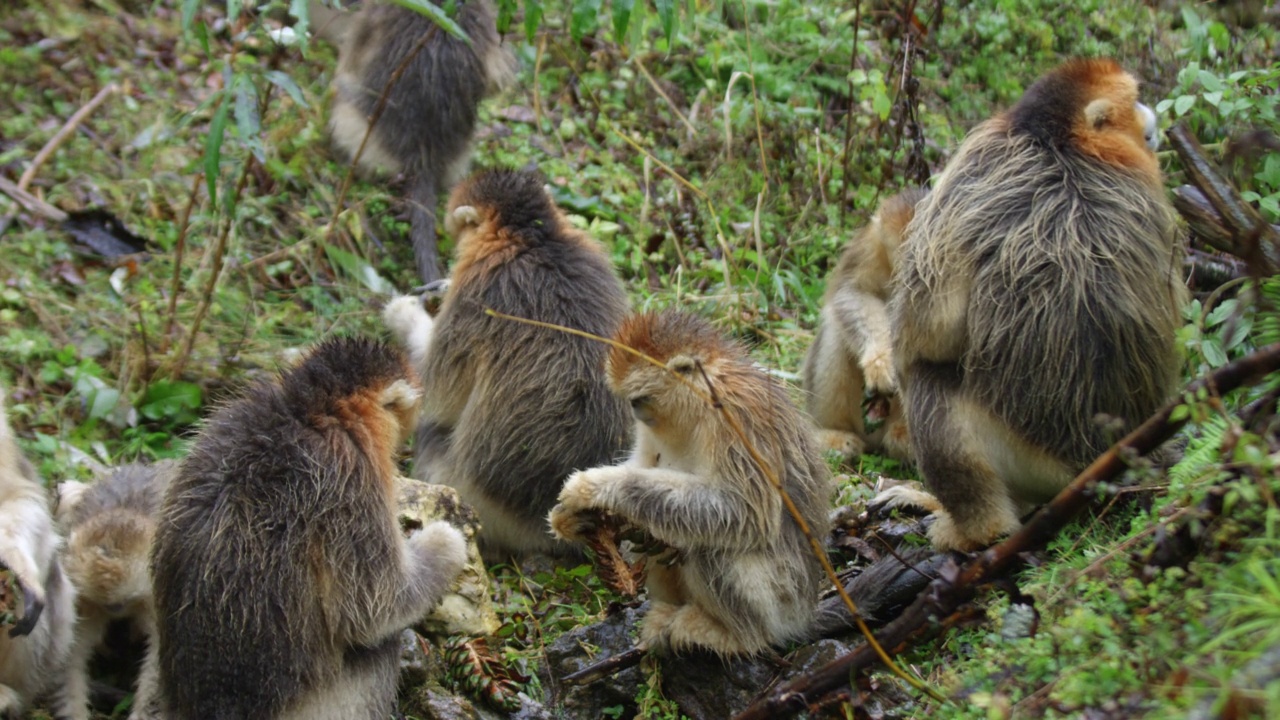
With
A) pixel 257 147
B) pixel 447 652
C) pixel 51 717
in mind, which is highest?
pixel 257 147

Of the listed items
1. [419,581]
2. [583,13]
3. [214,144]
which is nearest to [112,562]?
[419,581]

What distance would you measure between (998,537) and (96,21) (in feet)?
25.9

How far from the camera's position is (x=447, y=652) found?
471 centimetres

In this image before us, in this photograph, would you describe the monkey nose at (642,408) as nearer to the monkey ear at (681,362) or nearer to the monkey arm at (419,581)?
the monkey ear at (681,362)

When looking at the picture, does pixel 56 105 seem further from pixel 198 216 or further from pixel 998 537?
pixel 998 537

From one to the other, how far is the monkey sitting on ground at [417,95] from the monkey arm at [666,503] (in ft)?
14.3

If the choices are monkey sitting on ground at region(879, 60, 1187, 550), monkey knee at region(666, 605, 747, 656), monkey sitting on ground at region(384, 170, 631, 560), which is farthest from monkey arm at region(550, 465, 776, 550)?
monkey sitting on ground at region(384, 170, 631, 560)

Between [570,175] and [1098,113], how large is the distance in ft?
14.8

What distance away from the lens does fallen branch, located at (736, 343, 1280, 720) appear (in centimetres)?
309

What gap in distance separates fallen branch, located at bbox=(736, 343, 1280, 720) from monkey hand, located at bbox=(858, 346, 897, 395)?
4.86ft

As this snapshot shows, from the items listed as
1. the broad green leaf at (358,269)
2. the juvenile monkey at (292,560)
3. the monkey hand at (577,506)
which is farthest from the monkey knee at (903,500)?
the broad green leaf at (358,269)

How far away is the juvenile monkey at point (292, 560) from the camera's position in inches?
151

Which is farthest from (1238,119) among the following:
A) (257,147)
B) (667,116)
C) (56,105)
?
(56,105)

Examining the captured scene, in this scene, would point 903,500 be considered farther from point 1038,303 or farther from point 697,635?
point 697,635
